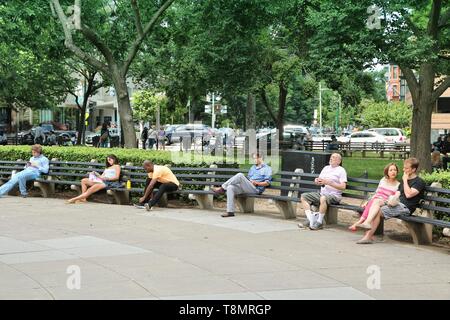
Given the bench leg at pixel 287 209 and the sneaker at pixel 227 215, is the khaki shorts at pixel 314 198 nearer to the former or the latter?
the bench leg at pixel 287 209

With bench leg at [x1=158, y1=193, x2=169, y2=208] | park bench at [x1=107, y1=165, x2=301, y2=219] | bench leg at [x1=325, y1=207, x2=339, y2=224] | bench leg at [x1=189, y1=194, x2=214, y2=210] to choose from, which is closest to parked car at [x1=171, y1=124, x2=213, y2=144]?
park bench at [x1=107, y1=165, x2=301, y2=219]

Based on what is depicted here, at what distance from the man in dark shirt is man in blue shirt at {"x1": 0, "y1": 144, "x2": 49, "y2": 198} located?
9.00 meters

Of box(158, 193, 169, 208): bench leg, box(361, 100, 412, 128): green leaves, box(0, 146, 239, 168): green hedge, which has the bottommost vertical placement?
box(158, 193, 169, 208): bench leg

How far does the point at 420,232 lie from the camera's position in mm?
9422

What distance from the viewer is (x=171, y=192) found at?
13305 mm

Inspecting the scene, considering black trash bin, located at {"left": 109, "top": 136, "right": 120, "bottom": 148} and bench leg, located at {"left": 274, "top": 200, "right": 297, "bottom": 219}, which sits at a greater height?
black trash bin, located at {"left": 109, "top": 136, "right": 120, "bottom": 148}

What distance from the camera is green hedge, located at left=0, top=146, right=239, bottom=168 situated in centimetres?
1405

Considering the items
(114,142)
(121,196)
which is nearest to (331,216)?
(121,196)

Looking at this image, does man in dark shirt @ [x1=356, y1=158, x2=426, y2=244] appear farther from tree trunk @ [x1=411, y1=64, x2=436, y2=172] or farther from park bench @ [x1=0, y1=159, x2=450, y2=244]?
tree trunk @ [x1=411, y1=64, x2=436, y2=172]

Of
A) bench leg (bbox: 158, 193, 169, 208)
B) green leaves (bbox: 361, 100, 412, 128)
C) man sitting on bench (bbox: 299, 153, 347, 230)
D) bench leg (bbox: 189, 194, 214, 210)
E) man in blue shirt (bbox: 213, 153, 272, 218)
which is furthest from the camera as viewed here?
green leaves (bbox: 361, 100, 412, 128)

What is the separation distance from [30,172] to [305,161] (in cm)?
669

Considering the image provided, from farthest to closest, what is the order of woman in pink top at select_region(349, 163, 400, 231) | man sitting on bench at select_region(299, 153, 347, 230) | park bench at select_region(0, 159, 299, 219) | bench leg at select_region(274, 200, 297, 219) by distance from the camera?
park bench at select_region(0, 159, 299, 219), bench leg at select_region(274, 200, 297, 219), man sitting on bench at select_region(299, 153, 347, 230), woman in pink top at select_region(349, 163, 400, 231)
